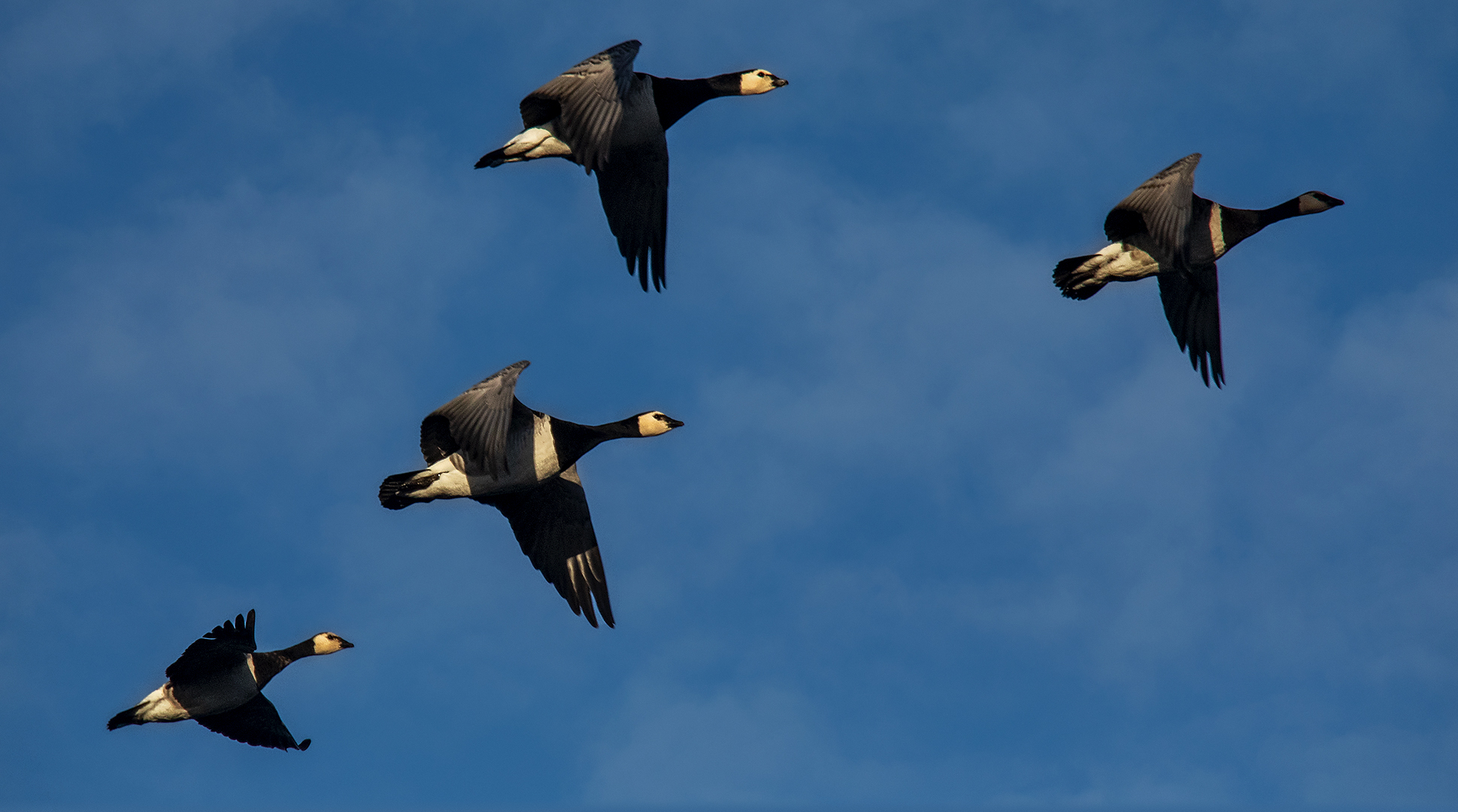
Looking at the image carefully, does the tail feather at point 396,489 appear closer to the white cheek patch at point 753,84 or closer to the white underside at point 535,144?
the white underside at point 535,144

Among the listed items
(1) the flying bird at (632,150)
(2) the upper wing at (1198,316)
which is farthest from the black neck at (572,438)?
(2) the upper wing at (1198,316)

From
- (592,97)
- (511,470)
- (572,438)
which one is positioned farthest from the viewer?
(572,438)

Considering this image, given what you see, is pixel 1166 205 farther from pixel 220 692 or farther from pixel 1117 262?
pixel 220 692

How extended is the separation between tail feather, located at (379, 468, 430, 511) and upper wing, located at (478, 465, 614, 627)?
1.84 metres

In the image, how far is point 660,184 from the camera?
17672 millimetres

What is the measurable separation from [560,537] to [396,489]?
2473mm

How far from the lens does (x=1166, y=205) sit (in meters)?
16.9

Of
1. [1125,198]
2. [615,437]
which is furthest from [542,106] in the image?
[1125,198]

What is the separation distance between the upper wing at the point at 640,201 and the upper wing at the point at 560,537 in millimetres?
2741

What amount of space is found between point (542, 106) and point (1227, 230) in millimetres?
7989

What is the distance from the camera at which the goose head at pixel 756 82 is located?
1919 centimetres

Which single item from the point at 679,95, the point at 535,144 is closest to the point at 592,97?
the point at 535,144

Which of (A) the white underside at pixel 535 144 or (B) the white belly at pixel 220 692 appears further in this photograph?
(B) the white belly at pixel 220 692

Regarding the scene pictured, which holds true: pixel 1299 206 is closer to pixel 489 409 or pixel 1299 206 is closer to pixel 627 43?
pixel 627 43
